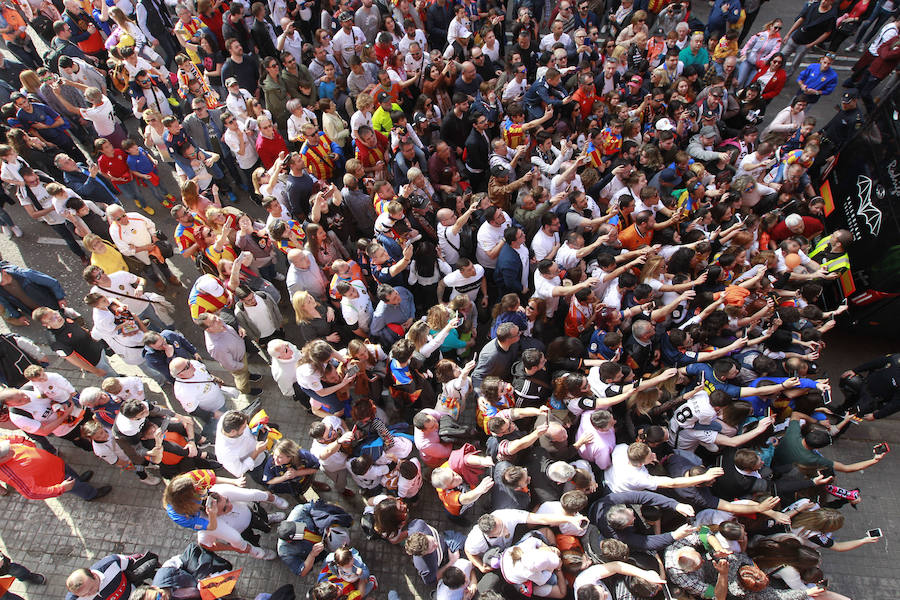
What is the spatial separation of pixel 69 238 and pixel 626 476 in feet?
25.3

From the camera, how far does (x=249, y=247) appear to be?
6.12 metres

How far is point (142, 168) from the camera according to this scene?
722cm

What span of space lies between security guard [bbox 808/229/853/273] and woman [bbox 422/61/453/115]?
18.2 feet

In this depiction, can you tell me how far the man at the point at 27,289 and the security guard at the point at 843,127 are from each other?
36.3 feet

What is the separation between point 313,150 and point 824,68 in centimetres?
832

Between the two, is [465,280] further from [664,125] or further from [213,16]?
[213,16]

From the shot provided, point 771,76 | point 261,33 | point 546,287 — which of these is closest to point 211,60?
point 261,33

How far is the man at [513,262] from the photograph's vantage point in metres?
5.60

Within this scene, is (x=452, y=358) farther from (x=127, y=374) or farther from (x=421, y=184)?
(x=127, y=374)

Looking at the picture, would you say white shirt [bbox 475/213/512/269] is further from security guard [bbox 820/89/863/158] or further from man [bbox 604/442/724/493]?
→ security guard [bbox 820/89/863/158]

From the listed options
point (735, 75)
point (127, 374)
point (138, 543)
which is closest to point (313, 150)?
point (127, 374)

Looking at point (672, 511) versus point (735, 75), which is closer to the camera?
point (672, 511)

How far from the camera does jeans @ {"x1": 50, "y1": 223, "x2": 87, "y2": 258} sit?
6.88m

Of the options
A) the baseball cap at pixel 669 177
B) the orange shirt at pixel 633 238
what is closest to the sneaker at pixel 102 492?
the orange shirt at pixel 633 238
